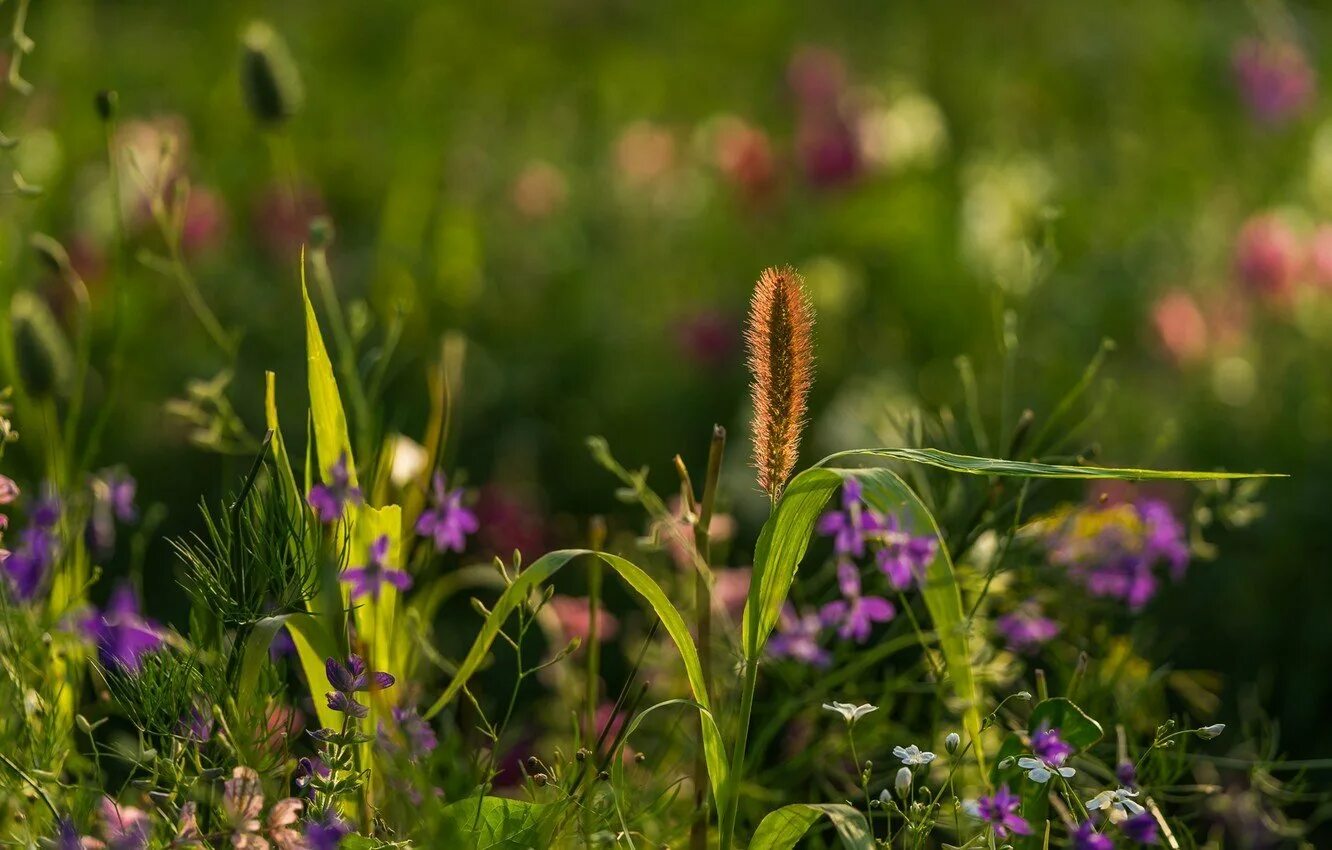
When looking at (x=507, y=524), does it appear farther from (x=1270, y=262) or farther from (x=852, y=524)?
(x=1270, y=262)

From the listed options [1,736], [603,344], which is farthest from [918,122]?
[1,736]

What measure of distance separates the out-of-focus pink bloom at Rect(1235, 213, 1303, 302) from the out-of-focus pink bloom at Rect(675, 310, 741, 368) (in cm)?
73

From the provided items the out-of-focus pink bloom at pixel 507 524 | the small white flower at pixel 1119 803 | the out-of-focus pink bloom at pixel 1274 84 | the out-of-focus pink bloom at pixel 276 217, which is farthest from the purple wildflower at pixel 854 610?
the out-of-focus pink bloom at pixel 1274 84

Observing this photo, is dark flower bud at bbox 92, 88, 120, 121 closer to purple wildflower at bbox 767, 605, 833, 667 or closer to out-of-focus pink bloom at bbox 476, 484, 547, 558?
purple wildflower at bbox 767, 605, 833, 667

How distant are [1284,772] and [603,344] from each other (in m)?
1.30

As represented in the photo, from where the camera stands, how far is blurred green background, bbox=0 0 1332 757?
1.97m

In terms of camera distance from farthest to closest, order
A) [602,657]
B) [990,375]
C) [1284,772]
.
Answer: [990,375] < [602,657] < [1284,772]

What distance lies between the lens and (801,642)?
113 centimetres

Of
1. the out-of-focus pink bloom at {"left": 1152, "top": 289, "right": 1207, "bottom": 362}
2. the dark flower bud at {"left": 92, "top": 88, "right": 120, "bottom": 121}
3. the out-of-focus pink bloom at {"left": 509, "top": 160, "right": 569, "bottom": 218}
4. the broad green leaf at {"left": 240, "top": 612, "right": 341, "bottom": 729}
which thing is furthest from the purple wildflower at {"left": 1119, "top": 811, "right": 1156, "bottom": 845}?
the out-of-focus pink bloom at {"left": 509, "top": 160, "right": 569, "bottom": 218}

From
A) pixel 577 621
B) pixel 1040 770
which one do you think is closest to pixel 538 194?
pixel 577 621

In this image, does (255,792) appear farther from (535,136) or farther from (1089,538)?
(535,136)

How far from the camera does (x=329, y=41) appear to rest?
4.43 metres

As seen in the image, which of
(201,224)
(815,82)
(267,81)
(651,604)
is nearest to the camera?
(651,604)

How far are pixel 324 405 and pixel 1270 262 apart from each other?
1596 mm
